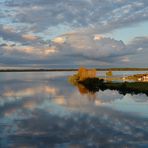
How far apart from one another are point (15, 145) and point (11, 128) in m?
3.84

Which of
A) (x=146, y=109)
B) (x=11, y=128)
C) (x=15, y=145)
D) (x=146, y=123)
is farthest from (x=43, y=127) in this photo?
(x=146, y=109)

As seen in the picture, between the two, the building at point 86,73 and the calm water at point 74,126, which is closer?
the calm water at point 74,126

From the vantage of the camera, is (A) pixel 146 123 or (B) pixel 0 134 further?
(A) pixel 146 123

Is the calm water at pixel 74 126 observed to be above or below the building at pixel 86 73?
below

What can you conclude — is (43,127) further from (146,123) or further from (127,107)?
(127,107)

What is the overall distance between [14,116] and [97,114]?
5246mm

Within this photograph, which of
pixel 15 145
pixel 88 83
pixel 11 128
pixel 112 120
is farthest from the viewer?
pixel 88 83

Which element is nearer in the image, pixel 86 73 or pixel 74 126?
pixel 74 126

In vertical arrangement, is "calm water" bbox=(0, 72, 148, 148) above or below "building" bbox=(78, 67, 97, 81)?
below

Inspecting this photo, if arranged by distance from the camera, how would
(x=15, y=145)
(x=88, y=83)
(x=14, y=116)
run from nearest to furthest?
(x=15, y=145), (x=14, y=116), (x=88, y=83)

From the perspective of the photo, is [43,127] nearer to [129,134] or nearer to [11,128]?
[11,128]

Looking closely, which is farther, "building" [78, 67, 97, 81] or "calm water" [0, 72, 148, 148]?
"building" [78, 67, 97, 81]

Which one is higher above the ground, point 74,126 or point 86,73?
point 86,73

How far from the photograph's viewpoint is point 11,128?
18203 mm
